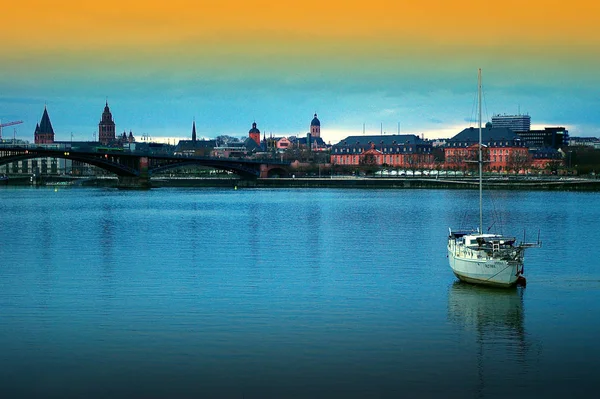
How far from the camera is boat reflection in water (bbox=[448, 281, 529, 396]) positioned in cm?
2130

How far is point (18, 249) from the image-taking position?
165 ft

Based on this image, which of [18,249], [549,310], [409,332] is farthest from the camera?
[18,249]

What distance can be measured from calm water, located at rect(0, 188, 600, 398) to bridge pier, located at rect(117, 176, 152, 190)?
331ft

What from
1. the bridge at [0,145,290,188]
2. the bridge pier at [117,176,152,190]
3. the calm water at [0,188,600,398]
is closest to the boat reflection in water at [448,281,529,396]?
the calm water at [0,188,600,398]

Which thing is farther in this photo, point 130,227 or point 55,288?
point 130,227

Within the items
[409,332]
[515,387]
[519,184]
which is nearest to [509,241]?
[409,332]

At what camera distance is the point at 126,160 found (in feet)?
500

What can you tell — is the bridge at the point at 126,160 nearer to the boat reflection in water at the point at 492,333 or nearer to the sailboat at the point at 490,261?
the sailboat at the point at 490,261

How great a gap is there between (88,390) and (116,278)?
17588 millimetres

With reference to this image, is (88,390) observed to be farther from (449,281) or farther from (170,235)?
(170,235)

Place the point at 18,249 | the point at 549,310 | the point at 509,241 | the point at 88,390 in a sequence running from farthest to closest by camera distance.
Result: the point at 18,249 < the point at 509,241 < the point at 549,310 < the point at 88,390

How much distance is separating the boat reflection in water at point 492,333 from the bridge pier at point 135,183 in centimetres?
12527

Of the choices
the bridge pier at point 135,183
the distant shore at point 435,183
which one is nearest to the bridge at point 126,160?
the bridge pier at point 135,183

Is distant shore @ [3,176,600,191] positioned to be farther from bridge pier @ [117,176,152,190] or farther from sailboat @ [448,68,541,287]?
sailboat @ [448,68,541,287]
